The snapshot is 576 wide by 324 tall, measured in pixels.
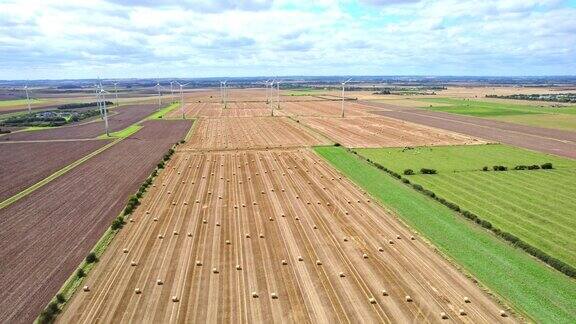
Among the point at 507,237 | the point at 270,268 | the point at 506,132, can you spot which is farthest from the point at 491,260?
the point at 506,132

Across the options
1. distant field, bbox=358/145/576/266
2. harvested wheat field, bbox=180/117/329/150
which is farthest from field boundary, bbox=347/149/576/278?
harvested wheat field, bbox=180/117/329/150

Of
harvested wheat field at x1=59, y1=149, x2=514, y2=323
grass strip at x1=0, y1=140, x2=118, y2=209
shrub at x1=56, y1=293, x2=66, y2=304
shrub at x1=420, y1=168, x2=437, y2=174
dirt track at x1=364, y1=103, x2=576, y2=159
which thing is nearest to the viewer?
harvested wheat field at x1=59, y1=149, x2=514, y2=323

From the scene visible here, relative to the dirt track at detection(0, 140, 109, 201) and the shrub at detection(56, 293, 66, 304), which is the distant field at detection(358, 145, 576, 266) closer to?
the shrub at detection(56, 293, 66, 304)

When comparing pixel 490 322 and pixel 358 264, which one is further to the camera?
pixel 358 264

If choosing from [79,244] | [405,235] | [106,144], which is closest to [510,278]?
[405,235]

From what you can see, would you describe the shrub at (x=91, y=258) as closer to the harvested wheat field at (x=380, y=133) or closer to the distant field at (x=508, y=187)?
the distant field at (x=508, y=187)

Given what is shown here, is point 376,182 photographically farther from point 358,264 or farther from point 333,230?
point 358,264
